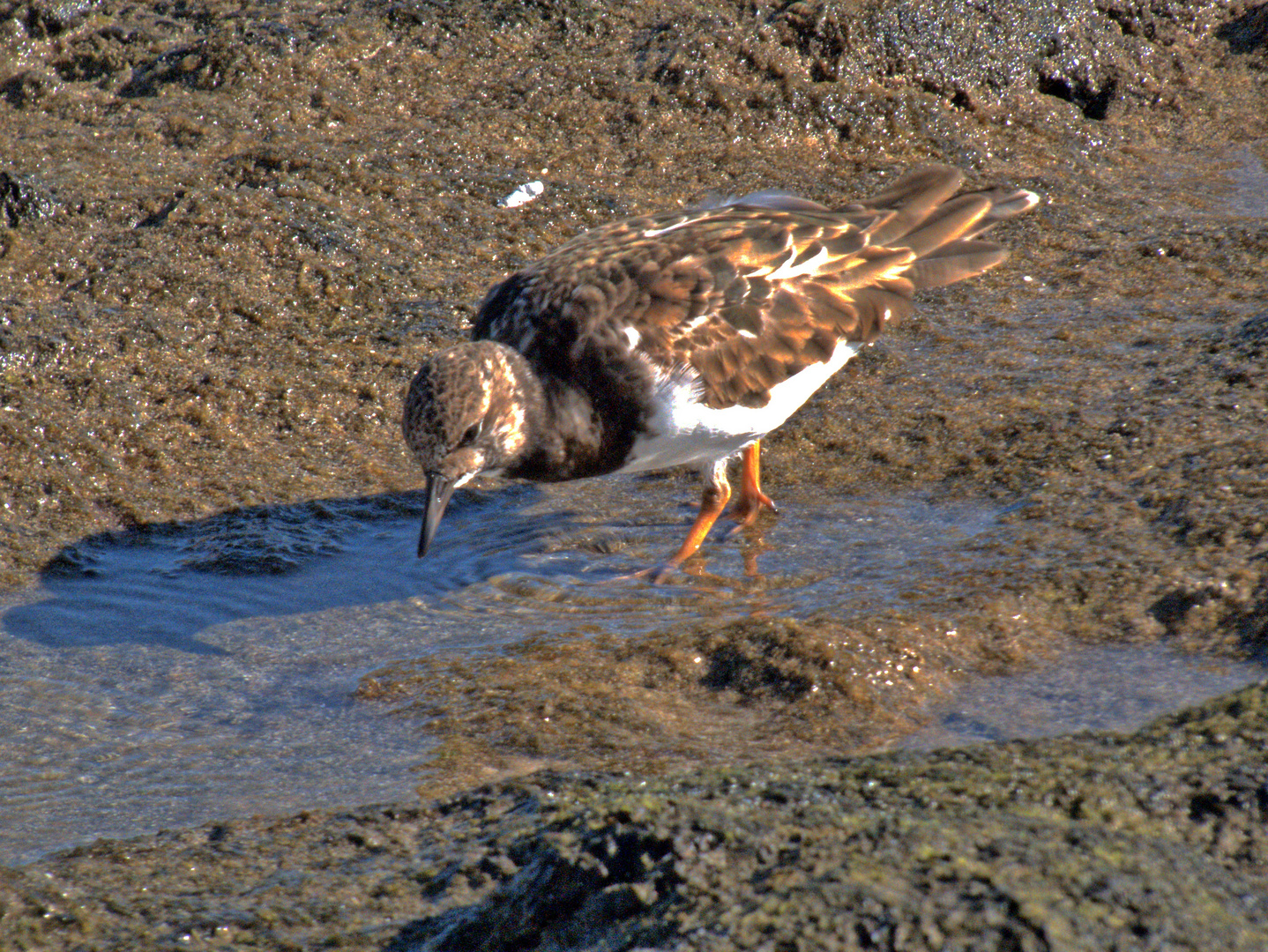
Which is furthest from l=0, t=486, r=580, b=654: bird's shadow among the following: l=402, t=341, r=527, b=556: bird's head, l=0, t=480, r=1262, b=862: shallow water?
l=402, t=341, r=527, b=556: bird's head

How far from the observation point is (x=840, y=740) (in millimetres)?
3135

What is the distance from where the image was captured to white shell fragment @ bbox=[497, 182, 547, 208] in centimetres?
595

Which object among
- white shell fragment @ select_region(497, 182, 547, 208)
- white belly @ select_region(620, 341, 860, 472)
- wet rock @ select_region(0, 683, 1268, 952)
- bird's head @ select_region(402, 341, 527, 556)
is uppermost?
white shell fragment @ select_region(497, 182, 547, 208)

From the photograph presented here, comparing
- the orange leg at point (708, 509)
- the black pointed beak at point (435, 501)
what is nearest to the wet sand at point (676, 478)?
the orange leg at point (708, 509)

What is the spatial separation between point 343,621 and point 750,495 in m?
1.73

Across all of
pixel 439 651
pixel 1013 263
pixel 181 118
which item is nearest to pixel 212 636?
pixel 439 651

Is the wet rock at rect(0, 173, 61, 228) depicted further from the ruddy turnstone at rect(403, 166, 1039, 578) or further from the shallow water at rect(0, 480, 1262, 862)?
the ruddy turnstone at rect(403, 166, 1039, 578)

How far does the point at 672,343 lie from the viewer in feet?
13.9

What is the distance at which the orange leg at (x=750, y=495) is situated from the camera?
190 inches

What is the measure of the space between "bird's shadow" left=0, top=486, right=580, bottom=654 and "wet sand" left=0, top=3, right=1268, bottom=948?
0.34 ft

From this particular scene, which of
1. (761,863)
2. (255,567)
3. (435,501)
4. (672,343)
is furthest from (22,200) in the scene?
(761,863)

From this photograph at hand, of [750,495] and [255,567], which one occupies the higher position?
[255,567]

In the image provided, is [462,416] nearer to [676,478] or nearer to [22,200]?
[676,478]

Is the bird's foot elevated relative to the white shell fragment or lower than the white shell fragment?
lower
